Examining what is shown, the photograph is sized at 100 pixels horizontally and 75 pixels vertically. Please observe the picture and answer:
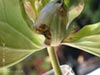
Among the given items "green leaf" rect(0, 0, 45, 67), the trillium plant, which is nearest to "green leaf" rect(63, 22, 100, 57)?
the trillium plant

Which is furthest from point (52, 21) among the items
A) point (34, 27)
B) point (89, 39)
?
point (89, 39)

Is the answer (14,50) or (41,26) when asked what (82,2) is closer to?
(41,26)

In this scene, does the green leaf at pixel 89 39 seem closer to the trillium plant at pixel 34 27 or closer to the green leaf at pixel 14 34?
the trillium plant at pixel 34 27

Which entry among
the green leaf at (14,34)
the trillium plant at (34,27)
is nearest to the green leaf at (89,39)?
the trillium plant at (34,27)

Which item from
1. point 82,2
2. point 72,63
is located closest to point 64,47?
point 72,63

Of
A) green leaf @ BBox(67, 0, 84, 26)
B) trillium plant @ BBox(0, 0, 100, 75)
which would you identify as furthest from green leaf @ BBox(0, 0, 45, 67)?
green leaf @ BBox(67, 0, 84, 26)

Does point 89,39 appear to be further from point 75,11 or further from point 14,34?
point 14,34

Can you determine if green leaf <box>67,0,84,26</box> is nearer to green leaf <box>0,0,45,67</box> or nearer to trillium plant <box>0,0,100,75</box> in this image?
trillium plant <box>0,0,100,75</box>

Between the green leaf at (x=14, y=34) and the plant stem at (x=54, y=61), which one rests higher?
the green leaf at (x=14, y=34)

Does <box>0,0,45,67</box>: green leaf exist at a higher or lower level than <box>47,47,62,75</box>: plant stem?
higher

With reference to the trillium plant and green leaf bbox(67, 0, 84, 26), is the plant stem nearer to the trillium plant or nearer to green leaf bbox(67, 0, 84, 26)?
the trillium plant
